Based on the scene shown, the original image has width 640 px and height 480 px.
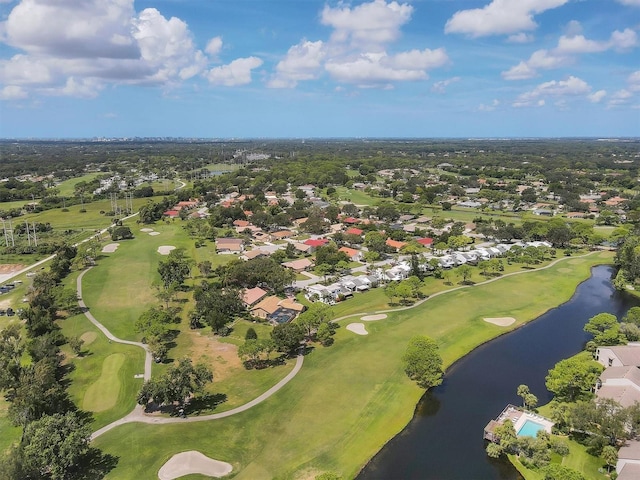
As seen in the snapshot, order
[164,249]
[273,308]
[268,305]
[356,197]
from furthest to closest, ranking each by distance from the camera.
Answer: [356,197] < [164,249] < [268,305] < [273,308]

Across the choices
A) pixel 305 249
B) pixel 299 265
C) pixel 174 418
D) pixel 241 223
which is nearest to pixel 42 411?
pixel 174 418

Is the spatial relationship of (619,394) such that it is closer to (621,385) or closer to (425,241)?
(621,385)

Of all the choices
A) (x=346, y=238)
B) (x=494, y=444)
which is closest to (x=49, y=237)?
(x=346, y=238)

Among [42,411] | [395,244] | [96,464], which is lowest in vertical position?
[96,464]

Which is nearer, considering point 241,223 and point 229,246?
point 229,246

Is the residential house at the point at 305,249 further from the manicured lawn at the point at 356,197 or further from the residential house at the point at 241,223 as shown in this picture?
the manicured lawn at the point at 356,197

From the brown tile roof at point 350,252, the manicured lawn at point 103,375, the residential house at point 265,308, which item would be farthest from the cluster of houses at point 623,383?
the brown tile roof at point 350,252
